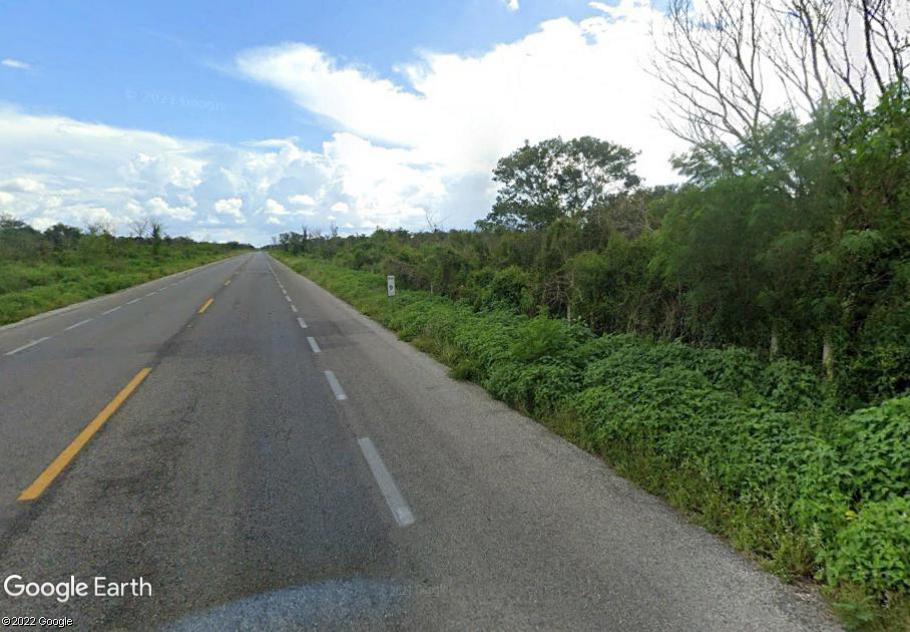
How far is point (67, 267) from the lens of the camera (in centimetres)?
3111

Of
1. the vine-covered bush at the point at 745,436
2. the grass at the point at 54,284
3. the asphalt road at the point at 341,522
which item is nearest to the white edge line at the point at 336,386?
the asphalt road at the point at 341,522

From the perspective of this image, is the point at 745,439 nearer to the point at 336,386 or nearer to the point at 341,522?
the point at 341,522

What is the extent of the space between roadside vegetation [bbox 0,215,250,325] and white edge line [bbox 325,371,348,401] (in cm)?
1359

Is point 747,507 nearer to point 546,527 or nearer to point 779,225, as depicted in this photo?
point 546,527

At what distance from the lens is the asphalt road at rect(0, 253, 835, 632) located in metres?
2.68

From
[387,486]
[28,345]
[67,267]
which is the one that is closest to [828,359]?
[387,486]

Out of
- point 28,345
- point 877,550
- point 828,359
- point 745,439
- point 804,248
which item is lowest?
point 28,345

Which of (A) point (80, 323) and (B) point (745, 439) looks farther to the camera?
(A) point (80, 323)

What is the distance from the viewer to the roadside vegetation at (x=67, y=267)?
18.9 metres

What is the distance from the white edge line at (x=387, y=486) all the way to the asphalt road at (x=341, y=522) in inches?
1.2

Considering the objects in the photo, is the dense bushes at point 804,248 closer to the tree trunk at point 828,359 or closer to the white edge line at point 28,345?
the tree trunk at point 828,359

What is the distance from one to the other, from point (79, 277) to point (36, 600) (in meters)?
30.6

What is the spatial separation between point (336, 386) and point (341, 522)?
3.90 m

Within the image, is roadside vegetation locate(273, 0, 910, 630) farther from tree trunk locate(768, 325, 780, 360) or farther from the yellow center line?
the yellow center line
